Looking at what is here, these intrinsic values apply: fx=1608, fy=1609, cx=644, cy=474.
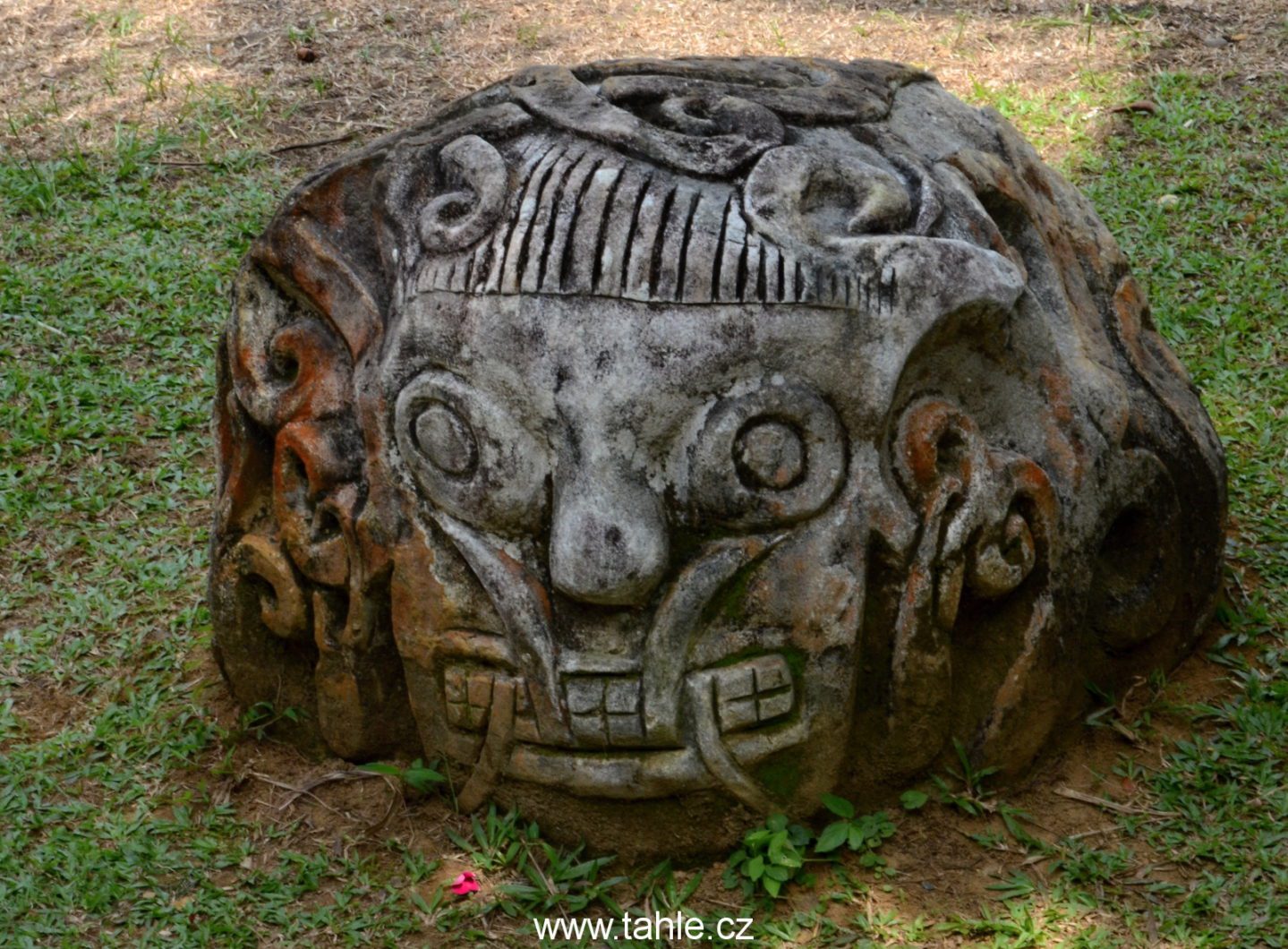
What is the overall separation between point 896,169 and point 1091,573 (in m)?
0.89

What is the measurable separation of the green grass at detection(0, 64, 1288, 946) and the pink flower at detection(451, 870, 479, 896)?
32 millimetres

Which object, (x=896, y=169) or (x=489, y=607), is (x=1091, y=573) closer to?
(x=896, y=169)

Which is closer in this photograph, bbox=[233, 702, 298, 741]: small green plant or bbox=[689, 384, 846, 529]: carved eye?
bbox=[689, 384, 846, 529]: carved eye

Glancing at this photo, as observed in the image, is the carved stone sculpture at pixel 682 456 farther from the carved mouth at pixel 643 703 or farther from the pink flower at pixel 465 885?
the pink flower at pixel 465 885

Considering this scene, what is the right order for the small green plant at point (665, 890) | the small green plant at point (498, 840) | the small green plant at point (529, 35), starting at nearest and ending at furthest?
the small green plant at point (665, 890) → the small green plant at point (498, 840) → the small green plant at point (529, 35)

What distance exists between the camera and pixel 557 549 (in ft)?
9.47

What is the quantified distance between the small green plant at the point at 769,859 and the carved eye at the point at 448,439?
0.89 metres

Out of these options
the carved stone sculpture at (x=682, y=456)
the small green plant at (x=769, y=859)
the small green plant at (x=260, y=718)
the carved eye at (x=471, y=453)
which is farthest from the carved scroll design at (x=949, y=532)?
the small green plant at (x=260, y=718)

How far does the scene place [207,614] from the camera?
4.04 m

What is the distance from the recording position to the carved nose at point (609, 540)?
2.85 metres

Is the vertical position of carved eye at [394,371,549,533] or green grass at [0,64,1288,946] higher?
carved eye at [394,371,549,533]

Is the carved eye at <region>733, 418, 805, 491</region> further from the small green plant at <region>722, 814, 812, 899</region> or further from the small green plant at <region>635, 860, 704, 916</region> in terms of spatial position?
the small green plant at <region>635, 860, 704, 916</region>

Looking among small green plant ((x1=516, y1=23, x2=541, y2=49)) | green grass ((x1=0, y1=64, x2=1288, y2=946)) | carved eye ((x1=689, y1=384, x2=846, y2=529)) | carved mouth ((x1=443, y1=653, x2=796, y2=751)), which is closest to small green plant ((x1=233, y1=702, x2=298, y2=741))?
green grass ((x1=0, y1=64, x2=1288, y2=946))

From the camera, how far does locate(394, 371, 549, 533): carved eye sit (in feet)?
9.59
